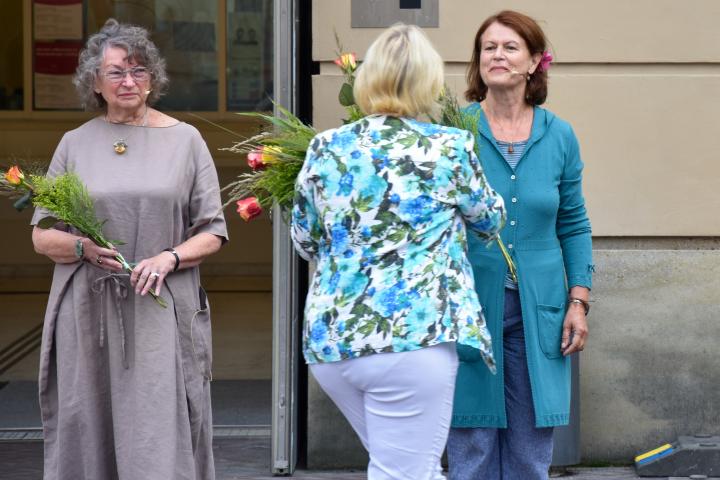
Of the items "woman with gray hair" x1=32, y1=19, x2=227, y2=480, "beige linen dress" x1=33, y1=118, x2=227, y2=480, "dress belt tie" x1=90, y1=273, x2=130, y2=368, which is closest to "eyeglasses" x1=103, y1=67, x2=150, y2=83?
"woman with gray hair" x1=32, y1=19, x2=227, y2=480

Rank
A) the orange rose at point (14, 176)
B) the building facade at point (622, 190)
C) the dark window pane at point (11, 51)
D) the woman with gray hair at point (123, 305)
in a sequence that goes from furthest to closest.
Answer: the dark window pane at point (11, 51), the building facade at point (622, 190), the woman with gray hair at point (123, 305), the orange rose at point (14, 176)

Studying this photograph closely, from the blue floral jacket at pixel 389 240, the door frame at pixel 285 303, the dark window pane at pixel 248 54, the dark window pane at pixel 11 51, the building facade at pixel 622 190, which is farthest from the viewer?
the dark window pane at pixel 248 54

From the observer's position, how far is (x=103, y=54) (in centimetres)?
453

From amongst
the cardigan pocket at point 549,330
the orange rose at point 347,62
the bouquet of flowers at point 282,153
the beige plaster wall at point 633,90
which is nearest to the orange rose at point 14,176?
the bouquet of flowers at point 282,153

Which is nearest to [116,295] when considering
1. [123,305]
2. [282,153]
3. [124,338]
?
[123,305]

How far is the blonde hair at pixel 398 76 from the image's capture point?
11.5ft

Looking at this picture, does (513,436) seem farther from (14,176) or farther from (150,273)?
(14,176)

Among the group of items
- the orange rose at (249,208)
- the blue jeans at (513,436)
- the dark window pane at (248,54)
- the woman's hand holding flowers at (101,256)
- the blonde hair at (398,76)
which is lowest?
the blue jeans at (513,436)

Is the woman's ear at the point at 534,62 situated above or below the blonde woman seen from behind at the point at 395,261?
above

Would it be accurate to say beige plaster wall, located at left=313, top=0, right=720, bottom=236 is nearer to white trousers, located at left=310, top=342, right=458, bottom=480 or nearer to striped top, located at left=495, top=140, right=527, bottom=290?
striped top, located at left=495, top=140, right=527, bottom=290

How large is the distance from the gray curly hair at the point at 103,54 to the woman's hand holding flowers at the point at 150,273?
613 millimetres

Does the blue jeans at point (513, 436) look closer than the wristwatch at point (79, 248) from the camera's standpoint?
Yes

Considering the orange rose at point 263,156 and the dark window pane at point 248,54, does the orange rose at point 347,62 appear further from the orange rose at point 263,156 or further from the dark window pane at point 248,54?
the dark window pane at point 248,54

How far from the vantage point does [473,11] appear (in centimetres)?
611
